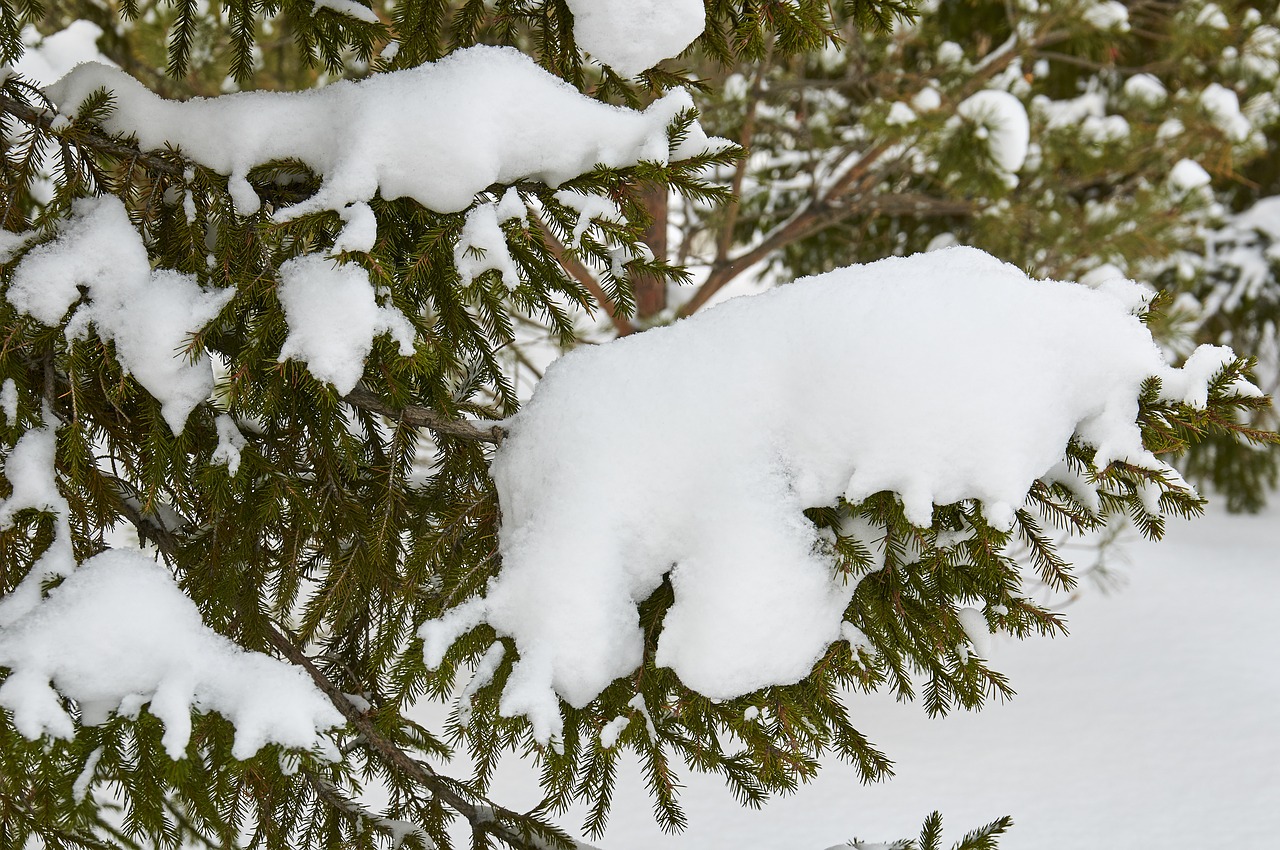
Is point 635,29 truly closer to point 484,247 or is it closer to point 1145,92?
point 484,247

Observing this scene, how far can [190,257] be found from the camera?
5.04ft

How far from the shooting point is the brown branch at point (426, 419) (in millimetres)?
1624

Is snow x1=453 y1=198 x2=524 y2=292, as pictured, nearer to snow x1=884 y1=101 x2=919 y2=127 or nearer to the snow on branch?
the snow on branch

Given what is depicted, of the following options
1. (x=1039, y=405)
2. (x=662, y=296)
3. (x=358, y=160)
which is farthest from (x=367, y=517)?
(x=662, y=296)

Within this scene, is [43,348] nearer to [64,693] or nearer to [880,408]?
[64,693]

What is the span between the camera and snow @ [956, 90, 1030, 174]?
3799 millimetres

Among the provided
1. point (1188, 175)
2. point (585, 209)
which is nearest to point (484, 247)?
point (585, 209)

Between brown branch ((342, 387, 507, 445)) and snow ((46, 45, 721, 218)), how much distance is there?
1.15 feet

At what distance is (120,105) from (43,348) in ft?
1.33

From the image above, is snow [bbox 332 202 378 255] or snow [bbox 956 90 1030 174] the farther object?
snow [bbox 956 90 1030 174]

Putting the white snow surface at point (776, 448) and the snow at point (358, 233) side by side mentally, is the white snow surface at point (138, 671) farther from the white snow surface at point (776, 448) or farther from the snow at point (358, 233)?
the snow at point (358, 233)

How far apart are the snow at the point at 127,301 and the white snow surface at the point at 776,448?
0.52 metres

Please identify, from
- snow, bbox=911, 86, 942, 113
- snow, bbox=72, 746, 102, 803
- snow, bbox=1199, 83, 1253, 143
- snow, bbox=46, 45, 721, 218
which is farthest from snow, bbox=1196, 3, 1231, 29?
snow, bbox=72, 746, 102, 803

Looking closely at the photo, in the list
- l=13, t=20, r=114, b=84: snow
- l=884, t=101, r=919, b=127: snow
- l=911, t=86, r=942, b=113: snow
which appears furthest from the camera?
l=911, t=86, r=942, b=113: snow
